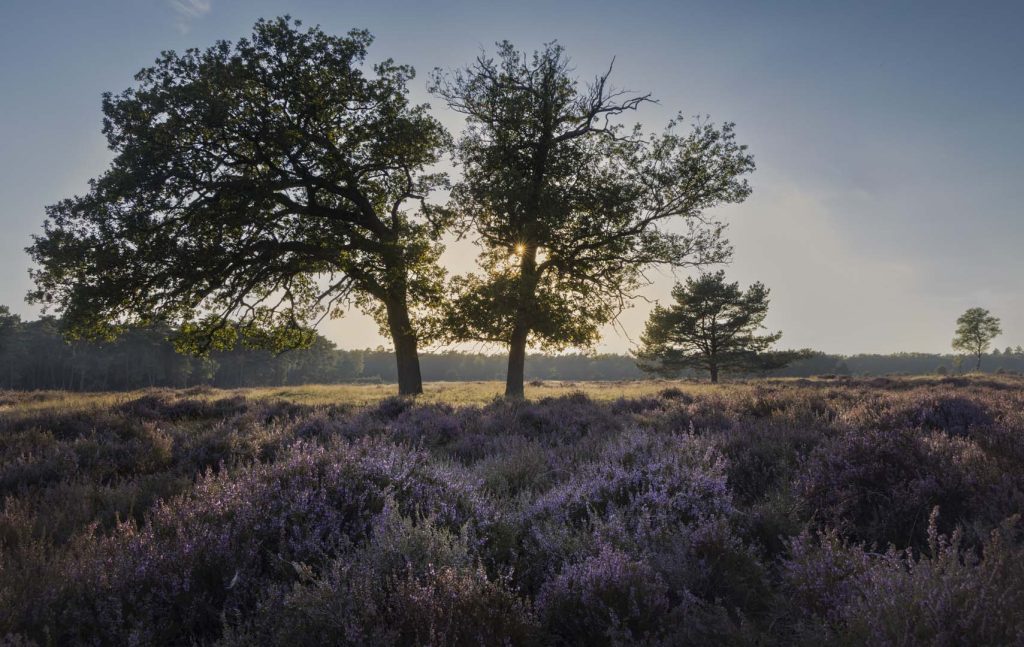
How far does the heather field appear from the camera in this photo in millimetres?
2223

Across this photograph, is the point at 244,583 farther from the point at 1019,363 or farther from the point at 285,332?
the point at 1019,363

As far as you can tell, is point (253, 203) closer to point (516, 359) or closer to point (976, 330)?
point (516, 359)

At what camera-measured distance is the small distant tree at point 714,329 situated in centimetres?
4169

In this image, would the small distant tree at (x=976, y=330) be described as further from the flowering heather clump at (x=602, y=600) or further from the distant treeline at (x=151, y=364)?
the flowering heather clump at (x=602, y=600)

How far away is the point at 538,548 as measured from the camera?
3.06 metres

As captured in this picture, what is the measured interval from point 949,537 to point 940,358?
214 metres

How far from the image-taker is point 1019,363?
6225 inches

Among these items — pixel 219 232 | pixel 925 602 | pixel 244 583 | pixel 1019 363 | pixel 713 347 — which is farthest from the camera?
pixel 1019 363

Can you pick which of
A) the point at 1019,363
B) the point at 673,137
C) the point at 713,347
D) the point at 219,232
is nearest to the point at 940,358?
the point at 1019,363

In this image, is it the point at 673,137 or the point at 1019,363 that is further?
the point at 1019,363

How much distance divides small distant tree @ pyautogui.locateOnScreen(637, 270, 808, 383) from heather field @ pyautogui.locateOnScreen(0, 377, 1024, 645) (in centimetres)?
3749

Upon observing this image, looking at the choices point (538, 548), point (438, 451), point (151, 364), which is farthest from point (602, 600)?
point (151, 364)

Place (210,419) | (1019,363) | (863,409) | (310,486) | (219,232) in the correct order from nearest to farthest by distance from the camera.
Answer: (310,486) < (863,409) < (210,419) < (219,232) < (1019,363)

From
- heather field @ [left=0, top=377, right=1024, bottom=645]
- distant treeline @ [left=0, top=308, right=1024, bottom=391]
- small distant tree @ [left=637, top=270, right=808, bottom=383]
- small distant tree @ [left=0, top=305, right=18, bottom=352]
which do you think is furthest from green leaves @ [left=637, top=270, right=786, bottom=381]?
small distant tree @ [left=0, top=305, right=18, bottom=352]
